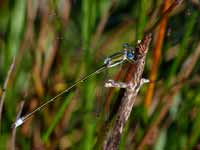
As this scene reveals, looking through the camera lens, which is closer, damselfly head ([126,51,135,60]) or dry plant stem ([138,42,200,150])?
damselfly head ([126,51,135,60])

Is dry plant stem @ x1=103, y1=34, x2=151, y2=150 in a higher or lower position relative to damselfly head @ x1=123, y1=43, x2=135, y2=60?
lower

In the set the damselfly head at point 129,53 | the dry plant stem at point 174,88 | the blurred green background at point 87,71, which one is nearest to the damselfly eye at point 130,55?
the damselfly head at point 129,53

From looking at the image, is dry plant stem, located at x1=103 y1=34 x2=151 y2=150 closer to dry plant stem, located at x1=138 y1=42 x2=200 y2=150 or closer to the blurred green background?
the blurred green background

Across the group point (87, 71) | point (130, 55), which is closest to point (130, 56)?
point (130, 55)

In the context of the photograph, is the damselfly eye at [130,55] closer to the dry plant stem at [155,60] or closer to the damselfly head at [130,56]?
the damselfly head at [130,56]

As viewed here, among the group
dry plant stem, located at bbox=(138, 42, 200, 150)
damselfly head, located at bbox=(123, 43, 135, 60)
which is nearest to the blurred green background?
dry plant stem, located at bbox=(138, 42, 200, 150)

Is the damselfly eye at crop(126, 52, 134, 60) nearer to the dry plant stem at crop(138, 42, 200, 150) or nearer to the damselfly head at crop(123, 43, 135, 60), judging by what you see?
the damselfly head at crop(123, 43, 135, 60)
